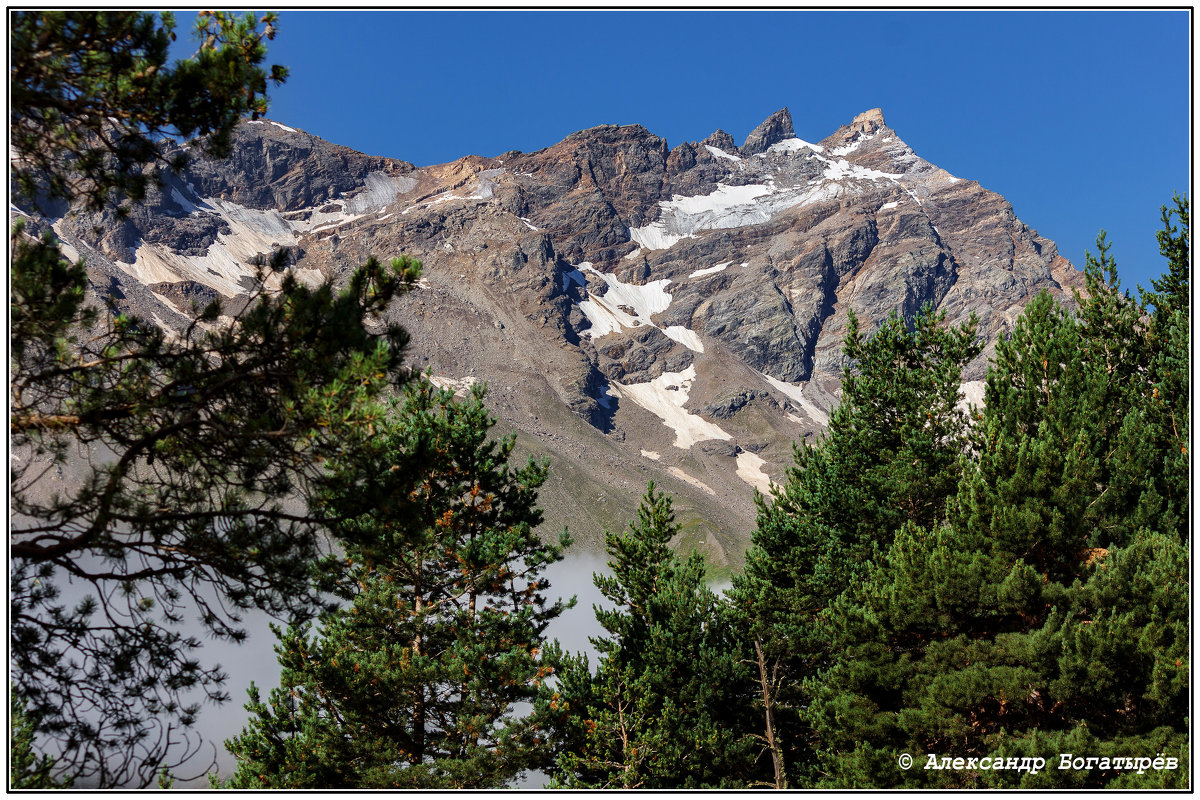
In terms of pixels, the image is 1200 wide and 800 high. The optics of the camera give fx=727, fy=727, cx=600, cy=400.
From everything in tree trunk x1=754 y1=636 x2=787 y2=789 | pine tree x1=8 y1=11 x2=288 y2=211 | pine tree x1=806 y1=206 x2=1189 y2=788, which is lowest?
tree trunk x1=754 y1=636 x2=787 y2=789

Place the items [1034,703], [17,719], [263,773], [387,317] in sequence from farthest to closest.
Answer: [263,773]
[1034,703]
[387,317]
[17,719]

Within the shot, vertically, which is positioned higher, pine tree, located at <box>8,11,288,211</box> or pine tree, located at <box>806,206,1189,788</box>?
pine tree, located at <box>8,11,288,211</box>

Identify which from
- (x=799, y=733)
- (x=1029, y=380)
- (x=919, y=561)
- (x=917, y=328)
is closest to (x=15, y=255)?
(x=919, y=561)

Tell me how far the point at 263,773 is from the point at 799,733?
42.5 ft

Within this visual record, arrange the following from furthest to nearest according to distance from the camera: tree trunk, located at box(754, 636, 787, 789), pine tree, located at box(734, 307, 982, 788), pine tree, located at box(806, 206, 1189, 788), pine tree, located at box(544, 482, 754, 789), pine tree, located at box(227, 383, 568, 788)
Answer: tree trunk, located at box(754, 636, 787, 789) → pine tree, located at box(734, 307, 982, 788) → pine tree, located at box(544, 482, 754, 789) → pine tree, located at box(227, 383, 568, 788) → pine tree, located at box(806, 206, 1189, 788)

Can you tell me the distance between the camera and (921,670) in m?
12.3

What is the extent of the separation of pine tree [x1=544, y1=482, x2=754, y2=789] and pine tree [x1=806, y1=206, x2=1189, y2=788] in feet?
9.75

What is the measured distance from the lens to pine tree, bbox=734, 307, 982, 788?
16.6 metres

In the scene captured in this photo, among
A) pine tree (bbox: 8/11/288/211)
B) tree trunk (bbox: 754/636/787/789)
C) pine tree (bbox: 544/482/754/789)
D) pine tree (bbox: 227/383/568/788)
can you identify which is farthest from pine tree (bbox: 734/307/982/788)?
pine tree (bbox: 8/11/288/211)

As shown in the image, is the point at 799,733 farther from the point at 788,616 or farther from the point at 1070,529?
the point at 1070,529

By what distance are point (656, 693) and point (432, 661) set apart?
5.32 m

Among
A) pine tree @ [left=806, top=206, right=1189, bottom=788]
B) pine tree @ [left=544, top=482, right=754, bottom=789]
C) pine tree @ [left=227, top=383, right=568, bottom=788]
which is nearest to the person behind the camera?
pine tree @ [left=806, top=206, right=1189, bottom=788]

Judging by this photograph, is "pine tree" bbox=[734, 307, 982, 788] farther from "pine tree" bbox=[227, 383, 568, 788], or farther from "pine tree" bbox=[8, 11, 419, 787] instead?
"pine tree" bbox=[8, 11, 419, 787]

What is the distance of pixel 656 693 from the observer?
16.8 metres
